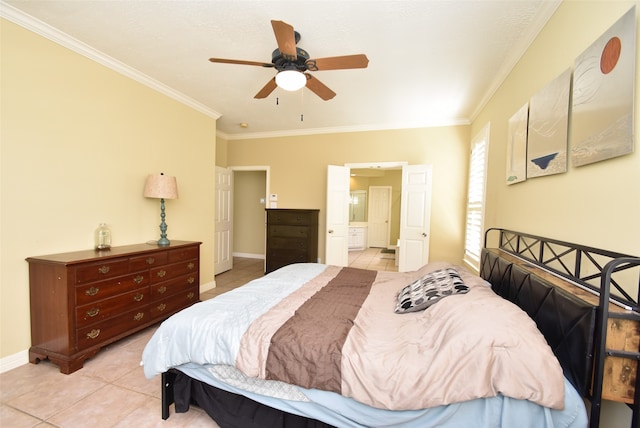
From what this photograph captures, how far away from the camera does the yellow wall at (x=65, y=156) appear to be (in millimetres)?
1987

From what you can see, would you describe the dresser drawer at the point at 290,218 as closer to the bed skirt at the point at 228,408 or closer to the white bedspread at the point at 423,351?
the white bedspread at the point at 423,351

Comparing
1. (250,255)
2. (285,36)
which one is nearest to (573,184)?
(285,36)

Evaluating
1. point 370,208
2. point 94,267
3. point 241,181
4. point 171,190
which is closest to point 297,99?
point 171,190

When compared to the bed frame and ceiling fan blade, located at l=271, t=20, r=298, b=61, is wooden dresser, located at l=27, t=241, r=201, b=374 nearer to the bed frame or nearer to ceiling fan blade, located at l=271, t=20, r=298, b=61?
ceiling fan blade, located at l=271, t=20, r=298, b=61

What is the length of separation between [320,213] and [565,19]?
3.80m

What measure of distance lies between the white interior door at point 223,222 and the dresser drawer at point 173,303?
67.4 inches

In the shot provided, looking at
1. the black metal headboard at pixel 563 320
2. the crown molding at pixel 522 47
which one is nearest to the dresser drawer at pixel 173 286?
the black metal headboard at pixel 563 320

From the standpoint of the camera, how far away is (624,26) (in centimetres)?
108

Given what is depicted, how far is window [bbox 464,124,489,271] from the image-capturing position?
3.10 meters

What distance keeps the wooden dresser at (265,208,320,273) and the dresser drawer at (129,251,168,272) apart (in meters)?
2.05

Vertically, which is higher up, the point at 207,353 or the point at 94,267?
the point at 94,267

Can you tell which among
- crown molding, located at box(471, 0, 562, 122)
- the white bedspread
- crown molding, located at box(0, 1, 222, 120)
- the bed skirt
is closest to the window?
crown molding, located at box(471, 0, 562, 122)

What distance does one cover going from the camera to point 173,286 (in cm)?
286

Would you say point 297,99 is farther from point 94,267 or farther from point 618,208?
point 618,208
